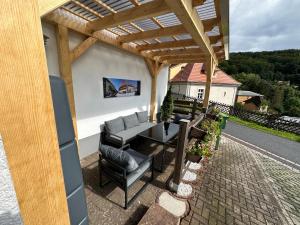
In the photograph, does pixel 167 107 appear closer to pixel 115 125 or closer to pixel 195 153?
pixel 115 125

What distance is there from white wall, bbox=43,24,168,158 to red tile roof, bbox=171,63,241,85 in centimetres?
1039

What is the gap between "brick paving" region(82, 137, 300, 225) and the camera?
2.32 m

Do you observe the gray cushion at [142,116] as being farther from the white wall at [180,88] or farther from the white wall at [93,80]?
the white wall at [180,88]

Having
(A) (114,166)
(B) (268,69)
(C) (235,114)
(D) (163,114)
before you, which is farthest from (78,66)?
(B) (268,69)

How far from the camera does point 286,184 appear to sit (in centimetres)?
344

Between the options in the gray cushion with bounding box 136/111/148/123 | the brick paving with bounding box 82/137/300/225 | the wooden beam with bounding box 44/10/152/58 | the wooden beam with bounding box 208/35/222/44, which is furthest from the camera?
the gray cushion with bounding box 136/111/148/123

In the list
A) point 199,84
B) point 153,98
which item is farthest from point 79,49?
point 199,84

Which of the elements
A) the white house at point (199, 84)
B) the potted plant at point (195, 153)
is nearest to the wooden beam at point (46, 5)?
the potted plant at point (195, 153)

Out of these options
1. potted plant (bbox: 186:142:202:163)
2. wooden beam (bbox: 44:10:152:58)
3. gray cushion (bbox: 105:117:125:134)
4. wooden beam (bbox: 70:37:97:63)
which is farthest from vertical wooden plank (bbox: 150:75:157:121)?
potted plant (bbox: 186:142:202:163)

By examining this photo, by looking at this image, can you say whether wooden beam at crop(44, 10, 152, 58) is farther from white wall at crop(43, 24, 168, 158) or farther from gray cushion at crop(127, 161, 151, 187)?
gray cushion at crop(127, 161, 151, 187)

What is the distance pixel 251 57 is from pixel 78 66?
47812 millimetres

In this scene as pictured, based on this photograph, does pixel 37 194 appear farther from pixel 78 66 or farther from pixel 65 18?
pixel 78 66

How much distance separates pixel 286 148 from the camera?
600 cm

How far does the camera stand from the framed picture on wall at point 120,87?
13.9ft
